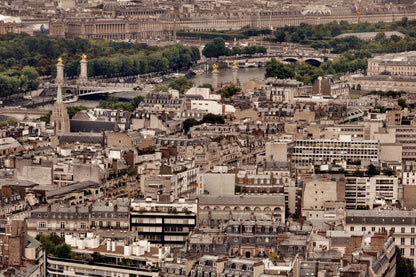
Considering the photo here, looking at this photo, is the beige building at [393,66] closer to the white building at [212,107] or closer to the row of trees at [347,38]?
the row of trees at [347,38]

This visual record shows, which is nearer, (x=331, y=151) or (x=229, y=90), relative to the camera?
(x=331, y=151)

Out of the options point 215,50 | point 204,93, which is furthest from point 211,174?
point 215,50

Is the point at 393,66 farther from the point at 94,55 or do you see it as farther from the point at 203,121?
the point at 203,121

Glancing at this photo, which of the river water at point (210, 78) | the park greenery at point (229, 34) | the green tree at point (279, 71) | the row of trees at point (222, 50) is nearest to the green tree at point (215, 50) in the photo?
the row of trees at point (222, 50)

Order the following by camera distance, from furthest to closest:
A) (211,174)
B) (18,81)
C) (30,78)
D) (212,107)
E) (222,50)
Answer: (222,50) < (30,78) < (18,81) < (212,107) < (211,174)

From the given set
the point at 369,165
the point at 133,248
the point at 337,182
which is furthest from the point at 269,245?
the point at 369,165

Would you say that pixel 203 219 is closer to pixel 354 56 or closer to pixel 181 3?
pixel 354 56
